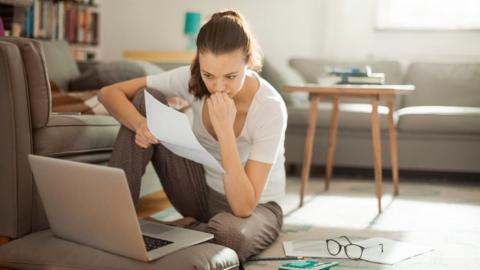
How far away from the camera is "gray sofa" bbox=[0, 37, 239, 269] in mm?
1739

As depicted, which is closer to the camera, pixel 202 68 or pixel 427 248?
pixel 202 68

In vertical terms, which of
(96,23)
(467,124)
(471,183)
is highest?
(96,23)

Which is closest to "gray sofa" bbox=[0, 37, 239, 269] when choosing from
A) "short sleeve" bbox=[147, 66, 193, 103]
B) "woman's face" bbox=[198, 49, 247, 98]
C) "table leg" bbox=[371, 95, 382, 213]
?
"short sleeve" bbox=[147, 66, 193, 103]

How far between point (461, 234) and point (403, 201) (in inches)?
29.2

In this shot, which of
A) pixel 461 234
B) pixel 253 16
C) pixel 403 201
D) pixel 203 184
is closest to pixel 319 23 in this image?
pixel 253 16

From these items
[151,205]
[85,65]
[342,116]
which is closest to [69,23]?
[85,65]

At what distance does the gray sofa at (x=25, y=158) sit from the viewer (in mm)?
1739

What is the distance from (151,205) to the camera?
10.1 feet

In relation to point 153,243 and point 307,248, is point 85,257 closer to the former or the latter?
point 153,243

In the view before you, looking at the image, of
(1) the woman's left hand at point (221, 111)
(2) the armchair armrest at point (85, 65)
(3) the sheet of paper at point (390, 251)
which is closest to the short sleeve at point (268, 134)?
(1) the woman's left hand at point (221, 111)

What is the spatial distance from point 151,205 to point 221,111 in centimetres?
130

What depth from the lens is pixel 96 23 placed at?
5.03 m

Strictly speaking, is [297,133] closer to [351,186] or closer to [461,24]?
[351,186]

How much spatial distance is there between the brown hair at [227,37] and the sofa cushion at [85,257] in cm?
48
